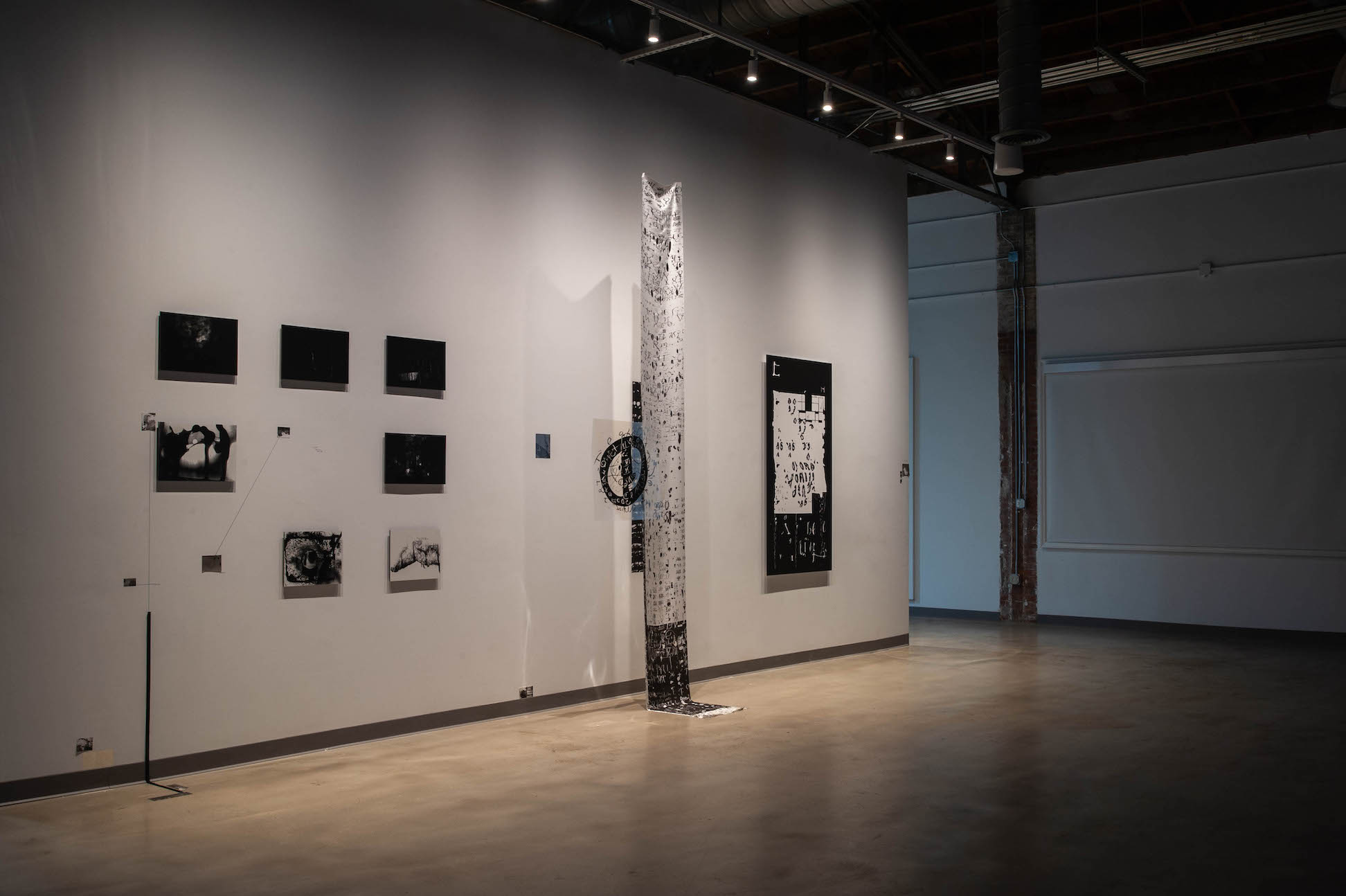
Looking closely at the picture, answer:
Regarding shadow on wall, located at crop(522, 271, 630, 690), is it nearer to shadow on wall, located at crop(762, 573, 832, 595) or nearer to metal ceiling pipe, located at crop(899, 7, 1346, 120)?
shadow on wall, located at crop(762, 573, 832, 595)

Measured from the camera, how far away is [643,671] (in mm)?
7406

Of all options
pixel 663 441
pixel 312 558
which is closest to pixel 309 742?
pixel 312 558

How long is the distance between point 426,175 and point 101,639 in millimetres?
2879

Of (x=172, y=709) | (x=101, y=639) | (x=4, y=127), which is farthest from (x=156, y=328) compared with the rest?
(x=172, y=709)

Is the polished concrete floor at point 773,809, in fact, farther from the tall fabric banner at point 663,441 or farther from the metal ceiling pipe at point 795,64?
the metal ceiling pipe at point 795,64

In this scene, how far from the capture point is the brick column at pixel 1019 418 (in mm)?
Answer: 11523

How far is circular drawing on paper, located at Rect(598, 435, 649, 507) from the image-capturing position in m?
7.18

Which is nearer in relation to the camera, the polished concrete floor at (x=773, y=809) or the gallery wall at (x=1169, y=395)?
the polished concrete floor at (x=773, y=809)

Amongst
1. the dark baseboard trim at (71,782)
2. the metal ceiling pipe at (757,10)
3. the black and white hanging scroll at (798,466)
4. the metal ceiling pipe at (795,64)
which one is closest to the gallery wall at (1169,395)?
the metal ceiling pipe at (795,64)

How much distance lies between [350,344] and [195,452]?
1.00 metres

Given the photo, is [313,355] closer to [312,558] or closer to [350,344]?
[350,344]

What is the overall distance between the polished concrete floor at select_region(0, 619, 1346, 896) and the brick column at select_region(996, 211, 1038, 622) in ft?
14.7

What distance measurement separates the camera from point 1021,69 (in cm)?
715

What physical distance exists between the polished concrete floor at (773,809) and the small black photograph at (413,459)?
1.35 metres
